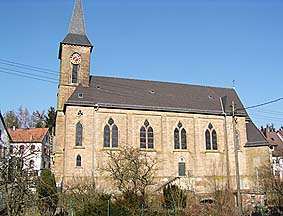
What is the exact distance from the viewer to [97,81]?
Result: 41344 mm

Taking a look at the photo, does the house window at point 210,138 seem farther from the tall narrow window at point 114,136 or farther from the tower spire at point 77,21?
the tower spire at point 77,21

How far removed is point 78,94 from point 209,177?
18.4 m

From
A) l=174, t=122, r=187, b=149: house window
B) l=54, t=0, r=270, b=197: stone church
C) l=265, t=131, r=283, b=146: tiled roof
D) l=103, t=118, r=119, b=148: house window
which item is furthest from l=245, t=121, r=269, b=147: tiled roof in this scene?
l=265, t=131, r=283, b=146: tiled roof

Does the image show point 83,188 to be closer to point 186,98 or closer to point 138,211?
point 138,211

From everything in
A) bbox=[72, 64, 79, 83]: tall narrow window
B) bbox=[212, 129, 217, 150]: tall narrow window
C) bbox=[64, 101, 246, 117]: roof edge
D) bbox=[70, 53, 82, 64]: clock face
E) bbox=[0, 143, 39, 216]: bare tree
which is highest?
bbox=[70, 53, 82, 64]: clock face

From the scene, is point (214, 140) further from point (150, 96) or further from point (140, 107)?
point (140, 107)

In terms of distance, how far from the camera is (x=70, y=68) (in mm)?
39625

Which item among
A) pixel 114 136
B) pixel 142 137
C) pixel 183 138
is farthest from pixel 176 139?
pixel 114 136

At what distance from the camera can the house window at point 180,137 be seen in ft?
129

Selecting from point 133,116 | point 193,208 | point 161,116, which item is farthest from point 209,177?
point 193,208

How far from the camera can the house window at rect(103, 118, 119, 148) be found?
3647cm

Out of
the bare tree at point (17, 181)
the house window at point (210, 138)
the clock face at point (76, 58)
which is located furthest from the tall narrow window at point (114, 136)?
the bare tree at point (17, 181)

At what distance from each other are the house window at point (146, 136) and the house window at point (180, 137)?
3.10m

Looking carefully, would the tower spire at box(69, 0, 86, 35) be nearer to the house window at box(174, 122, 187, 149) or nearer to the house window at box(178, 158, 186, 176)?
the house window at box(174, 122, 187, 149)
